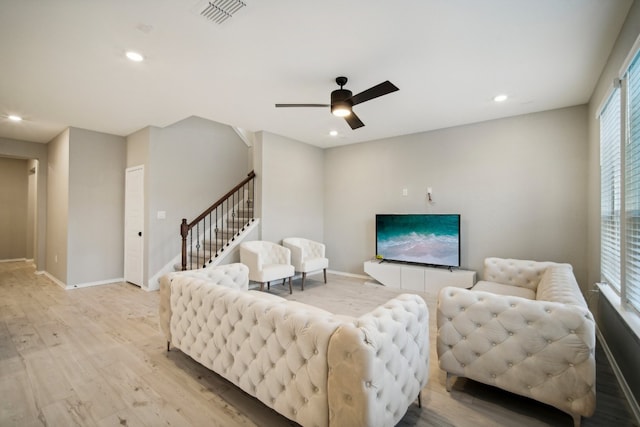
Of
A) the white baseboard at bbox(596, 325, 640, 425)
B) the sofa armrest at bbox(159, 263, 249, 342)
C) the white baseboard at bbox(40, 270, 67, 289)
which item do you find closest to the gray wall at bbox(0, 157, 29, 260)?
the white baseboard at bbox(40, 270, 67, 289)

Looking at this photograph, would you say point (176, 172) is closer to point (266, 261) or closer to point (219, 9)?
point (266, 261)

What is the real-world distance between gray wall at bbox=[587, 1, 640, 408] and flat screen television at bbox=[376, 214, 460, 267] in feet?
5.25

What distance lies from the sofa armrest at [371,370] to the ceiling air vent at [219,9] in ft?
7.34

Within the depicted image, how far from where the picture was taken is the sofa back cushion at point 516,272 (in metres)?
3.48

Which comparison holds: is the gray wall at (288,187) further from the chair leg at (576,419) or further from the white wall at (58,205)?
the chair leg at (576,419)

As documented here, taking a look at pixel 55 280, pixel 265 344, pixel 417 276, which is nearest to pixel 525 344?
pixel 265 344

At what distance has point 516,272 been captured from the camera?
3.62m

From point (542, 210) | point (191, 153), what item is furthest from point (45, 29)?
point (542, 210)

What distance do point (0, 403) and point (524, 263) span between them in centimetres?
503

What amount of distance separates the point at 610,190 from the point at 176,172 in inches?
237

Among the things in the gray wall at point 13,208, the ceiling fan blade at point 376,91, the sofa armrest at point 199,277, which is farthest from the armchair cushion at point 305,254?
the gray wall at point 13,208

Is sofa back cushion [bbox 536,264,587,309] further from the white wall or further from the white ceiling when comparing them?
the white wall

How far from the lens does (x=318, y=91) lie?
353 centimetres

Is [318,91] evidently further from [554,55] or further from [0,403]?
[0,403]
